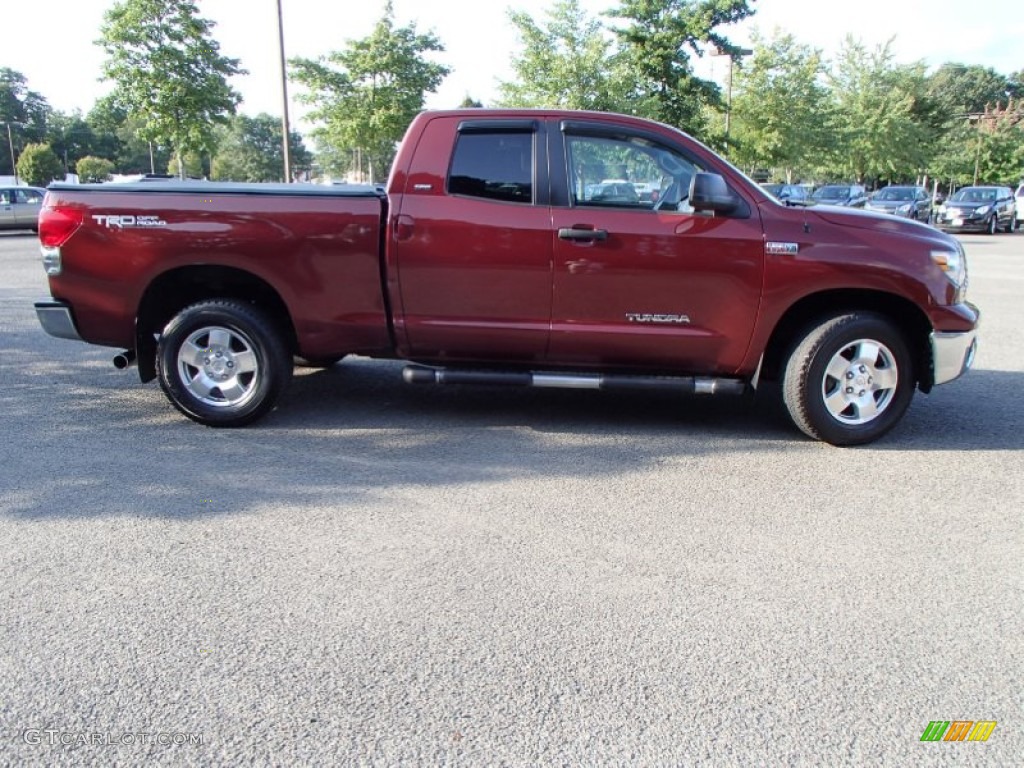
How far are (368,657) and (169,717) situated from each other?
64 cm

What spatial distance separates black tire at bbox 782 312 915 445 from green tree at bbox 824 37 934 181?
36096 millimetres

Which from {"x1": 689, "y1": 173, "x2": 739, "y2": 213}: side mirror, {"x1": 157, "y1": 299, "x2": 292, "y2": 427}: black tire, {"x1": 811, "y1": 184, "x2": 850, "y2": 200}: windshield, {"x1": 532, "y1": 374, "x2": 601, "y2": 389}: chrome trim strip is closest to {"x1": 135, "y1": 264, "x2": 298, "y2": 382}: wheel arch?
{"x1": 157, "y1": 299, "x2": 292, "y2": 427}: black tire

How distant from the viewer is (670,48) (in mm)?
24453

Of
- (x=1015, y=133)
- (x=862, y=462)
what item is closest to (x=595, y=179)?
(x=862, y=462)

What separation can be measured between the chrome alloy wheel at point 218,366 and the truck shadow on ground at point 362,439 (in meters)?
0.24

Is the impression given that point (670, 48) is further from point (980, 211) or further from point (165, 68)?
point (165, 68)

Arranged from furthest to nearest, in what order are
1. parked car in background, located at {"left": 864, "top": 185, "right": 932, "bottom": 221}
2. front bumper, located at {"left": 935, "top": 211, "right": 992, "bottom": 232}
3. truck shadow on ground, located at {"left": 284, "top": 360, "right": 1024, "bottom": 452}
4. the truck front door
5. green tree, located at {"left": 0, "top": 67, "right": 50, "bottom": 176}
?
green tree, located at {"left": 0, "top": 67, "right": 50, "bottom": 176}, front bumper, located at {"left": 935, "top": 211, "right": 992, "bottom": 232}, parked car in background, located at {"left": 864, "top": 185, "right": 932, "bottom": 221}, truck shadow on ground, located at {"left": 284, "top": 360, "right": 1024, "bottom": 452}, the truck front door

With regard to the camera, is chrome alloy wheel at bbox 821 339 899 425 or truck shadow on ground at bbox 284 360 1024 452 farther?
truck shadow on ground at bbox 284 360 1024 452

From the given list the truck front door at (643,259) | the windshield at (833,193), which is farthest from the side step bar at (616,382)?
the windshield at (833,193)

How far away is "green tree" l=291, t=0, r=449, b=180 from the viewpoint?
2570 centimetres

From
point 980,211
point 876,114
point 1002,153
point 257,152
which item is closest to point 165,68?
point 980,211

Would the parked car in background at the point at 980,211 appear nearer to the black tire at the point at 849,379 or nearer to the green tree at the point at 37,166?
the black tire at the point at 849,379

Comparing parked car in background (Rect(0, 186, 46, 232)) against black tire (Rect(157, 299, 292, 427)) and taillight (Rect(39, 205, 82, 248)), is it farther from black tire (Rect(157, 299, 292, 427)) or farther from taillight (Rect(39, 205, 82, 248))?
black tire (Rect(157, 299, 292, 427))

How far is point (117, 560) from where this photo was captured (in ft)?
11.1
